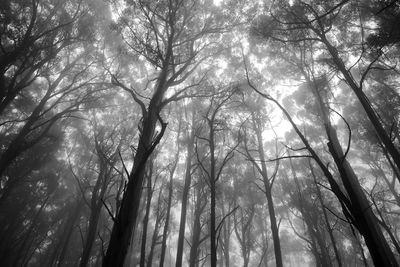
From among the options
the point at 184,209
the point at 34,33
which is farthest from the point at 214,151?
the point at 34,33

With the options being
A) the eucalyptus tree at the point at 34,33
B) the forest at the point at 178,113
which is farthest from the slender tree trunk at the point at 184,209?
the eucalyptus tree at the point at 34,33

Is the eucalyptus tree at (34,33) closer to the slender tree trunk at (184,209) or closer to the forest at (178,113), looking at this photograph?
the forest at (178,113)

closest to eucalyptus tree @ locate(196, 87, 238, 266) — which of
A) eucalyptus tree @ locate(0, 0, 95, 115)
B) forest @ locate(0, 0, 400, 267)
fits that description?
forest @ locate(0, 0, 400, 267)

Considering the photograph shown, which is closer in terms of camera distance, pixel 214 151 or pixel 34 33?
pixel 34 33

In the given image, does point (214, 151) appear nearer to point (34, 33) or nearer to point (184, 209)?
point (184, 209)

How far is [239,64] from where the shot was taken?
13.3 metres

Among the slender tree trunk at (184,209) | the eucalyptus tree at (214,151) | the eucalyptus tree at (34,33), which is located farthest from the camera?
the slender tree trunk at (184,209)

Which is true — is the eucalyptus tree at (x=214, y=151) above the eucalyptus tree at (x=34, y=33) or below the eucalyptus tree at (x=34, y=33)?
below

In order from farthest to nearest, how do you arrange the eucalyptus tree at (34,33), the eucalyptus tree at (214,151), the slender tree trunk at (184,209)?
the slender tree trunk at (184,209) < the eucalyptus tree at (34,33) < the eucalyptus tree at (214,151)

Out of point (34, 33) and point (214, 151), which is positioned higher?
point (34, 33)

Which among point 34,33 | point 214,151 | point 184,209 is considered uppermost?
point 34,33

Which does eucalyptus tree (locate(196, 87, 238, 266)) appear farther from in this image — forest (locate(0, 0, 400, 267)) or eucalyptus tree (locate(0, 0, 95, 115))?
eucalyptus tree (locate(0, 0, 95, 115))

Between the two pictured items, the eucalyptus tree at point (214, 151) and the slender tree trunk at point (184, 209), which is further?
the slender tree trunk at point (184, 209)

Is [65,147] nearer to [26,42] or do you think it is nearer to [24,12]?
[24,12]
